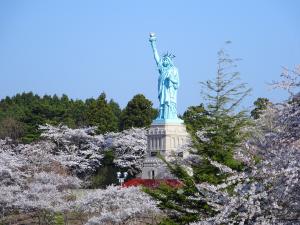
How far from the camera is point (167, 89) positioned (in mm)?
39562

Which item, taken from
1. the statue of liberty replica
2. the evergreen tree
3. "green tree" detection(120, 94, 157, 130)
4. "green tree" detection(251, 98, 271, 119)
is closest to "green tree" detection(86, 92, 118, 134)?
"green tree" detection(120, 94, 157, 130)

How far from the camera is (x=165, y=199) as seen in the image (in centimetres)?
1509

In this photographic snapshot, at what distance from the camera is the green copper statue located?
39.5 m

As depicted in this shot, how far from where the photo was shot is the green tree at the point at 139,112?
52.2 m

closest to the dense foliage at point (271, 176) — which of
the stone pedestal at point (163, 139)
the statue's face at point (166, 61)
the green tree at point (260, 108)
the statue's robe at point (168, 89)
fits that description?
the green tree at point (260, 108)

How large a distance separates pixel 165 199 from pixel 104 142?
31221 millimetres

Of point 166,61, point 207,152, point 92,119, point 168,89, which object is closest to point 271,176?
point 207,152

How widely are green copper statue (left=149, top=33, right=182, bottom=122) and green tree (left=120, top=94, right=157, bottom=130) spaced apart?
39.4 feet

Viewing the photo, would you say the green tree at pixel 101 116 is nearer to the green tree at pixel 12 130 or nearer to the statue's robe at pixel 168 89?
the green tree at pixel 12 130

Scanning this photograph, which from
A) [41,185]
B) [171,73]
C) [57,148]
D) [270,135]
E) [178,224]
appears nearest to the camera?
[270,135]

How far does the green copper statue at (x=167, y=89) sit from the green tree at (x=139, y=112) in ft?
39.4

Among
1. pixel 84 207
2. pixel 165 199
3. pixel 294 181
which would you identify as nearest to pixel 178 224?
pixel 165 199

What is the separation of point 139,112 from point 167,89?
520 inches

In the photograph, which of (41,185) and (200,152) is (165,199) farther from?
(41,185)
